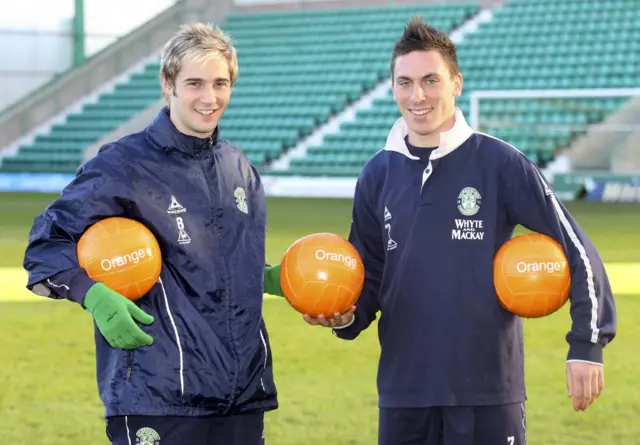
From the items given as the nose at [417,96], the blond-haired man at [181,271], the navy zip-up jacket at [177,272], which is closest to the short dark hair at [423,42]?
the nose at [417,96]

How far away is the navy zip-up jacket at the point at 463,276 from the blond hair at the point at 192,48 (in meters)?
0.74

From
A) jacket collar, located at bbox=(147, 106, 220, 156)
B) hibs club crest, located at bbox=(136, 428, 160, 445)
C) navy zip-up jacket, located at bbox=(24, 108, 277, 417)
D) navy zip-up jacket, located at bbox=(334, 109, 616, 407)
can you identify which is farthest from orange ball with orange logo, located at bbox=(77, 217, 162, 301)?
navy zip-up jacket, located at bbox=(334, 109, 616, 407)

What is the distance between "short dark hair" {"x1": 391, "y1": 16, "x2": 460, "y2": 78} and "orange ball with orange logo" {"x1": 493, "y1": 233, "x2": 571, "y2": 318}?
2.08 ft

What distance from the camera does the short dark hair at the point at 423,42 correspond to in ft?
12.9

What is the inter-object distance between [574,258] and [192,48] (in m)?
1.41

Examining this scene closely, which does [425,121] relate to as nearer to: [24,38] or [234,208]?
[234,208]

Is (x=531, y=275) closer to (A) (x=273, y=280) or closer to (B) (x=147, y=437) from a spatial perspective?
(A) (x=273, y=280)

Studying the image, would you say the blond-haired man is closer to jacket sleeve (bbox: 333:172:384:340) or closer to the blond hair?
the blond hair

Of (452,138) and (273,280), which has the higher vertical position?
(452,138)

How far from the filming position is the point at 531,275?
3973 millimetres

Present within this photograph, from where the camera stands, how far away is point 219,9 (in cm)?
3841

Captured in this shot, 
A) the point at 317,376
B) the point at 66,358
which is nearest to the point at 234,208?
the point at 317,376

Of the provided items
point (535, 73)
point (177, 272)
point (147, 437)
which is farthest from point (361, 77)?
point (147, 437)

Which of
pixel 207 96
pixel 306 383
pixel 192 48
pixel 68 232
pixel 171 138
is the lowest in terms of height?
pixel 306 383
